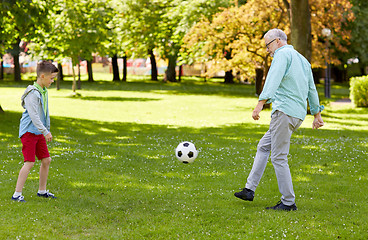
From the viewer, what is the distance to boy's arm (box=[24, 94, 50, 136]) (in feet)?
20.4

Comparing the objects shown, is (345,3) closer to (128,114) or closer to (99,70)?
(128,114)

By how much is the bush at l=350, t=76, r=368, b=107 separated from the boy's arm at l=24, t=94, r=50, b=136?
2011cm

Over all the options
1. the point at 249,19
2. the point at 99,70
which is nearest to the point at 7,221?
the point at 249,19

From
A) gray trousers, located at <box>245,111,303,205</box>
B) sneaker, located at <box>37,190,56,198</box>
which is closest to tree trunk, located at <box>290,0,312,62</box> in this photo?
gray trousers, located at <box>245,111,303,205</box>

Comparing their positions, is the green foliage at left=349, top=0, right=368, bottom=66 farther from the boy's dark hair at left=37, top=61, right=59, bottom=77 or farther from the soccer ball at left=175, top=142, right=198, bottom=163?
the boy's dark hair at left=37, top=61, right=59, bottom=77

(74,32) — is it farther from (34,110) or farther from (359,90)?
(34,110)

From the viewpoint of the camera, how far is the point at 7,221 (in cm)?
572

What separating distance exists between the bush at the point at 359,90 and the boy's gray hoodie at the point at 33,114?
20.0 m

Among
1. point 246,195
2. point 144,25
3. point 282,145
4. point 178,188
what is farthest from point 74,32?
point 282,145

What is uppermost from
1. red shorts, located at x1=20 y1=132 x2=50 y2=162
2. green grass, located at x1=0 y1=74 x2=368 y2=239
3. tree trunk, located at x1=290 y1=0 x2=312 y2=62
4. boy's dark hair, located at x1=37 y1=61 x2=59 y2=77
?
tree trunk, located at x1=290 y1=0 x2=312 y2=62

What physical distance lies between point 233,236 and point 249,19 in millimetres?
18558

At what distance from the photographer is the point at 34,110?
20.7ft

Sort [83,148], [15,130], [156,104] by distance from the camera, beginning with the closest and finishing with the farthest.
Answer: [83,148] → [15,130] → [156,104]

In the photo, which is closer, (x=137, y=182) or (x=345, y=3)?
(x=137, y=182)
